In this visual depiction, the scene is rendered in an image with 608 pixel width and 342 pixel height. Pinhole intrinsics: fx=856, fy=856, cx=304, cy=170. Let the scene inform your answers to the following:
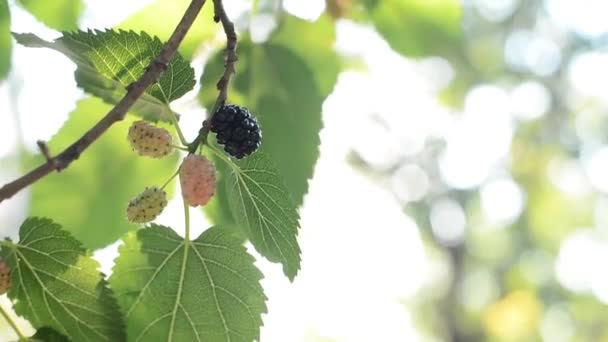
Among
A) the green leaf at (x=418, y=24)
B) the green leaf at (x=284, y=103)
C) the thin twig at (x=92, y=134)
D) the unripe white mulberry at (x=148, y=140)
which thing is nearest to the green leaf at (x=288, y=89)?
the green leaf at (x=284, y=103)

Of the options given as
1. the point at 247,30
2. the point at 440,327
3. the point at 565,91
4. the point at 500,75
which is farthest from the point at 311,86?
the point at 440,327

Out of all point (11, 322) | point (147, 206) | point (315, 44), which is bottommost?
point (11, 322)

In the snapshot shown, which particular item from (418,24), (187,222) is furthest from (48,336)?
(418,24)

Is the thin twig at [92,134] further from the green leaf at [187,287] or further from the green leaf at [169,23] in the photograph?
the green leaf at [169,23]

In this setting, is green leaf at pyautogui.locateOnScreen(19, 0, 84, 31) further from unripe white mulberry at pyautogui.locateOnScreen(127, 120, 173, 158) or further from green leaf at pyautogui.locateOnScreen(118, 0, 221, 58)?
unripe white mulberry at pyautogui.locateOnScreen(127, 120, 173, 158)

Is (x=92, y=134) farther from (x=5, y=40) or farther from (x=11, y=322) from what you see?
(x=5, y=40)

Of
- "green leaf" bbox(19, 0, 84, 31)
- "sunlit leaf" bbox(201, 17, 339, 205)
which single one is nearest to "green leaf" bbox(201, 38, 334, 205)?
"sunlit leaf" bbox(201, 17, 339, 205)

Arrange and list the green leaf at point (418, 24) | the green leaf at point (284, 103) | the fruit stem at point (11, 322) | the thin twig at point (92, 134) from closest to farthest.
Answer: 1. the thin twig at point (92, 134)
2. the fruit stem at point (11, 322)
3. the green leaf at point (284, 103)
4. the green leaf at point (418, 24)
